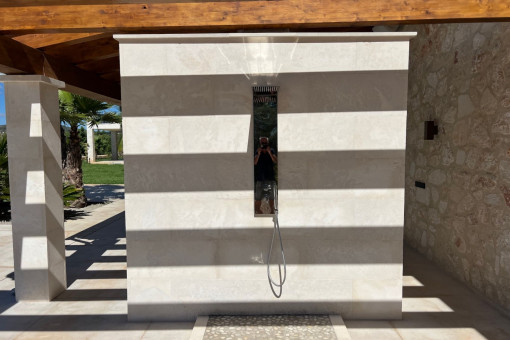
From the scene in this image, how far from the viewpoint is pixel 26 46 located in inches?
149

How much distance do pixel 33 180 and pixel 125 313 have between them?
180 cm

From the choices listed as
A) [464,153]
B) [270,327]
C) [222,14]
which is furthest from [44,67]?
[464,153]

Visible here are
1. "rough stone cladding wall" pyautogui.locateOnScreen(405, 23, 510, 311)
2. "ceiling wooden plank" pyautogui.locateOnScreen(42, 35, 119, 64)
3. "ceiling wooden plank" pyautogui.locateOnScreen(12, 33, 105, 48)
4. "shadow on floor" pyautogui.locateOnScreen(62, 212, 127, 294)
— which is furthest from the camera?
"ceiling wooden plank" pyautogui.locateOnScreen(42, 35, 119, 64)

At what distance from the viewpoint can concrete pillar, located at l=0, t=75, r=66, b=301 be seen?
3.81m

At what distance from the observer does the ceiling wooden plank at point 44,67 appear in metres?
3.48

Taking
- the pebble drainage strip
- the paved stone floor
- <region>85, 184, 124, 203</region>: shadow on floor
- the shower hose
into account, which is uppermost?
the shower hose

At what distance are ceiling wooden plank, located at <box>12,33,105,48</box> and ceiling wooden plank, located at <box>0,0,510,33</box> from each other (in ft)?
3.20

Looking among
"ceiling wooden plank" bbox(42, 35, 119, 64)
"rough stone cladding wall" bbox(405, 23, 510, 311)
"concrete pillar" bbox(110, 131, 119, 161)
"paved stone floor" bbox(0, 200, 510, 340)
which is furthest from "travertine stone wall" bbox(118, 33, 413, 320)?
"concrete pillar" bbox(110, 131, 119, 161)

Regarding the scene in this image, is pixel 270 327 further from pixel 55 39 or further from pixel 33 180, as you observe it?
pixel 55 39

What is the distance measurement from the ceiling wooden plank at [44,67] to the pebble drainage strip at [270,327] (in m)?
3.28

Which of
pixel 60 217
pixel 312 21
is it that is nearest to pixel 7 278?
pixel 60 217

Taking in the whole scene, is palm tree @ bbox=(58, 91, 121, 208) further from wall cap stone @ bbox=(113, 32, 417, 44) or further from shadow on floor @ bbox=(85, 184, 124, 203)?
wall cap stone @ bbox=(113, 32, 417, 44)

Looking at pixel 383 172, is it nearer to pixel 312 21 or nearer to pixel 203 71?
pixel 312 21

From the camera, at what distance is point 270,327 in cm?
327
